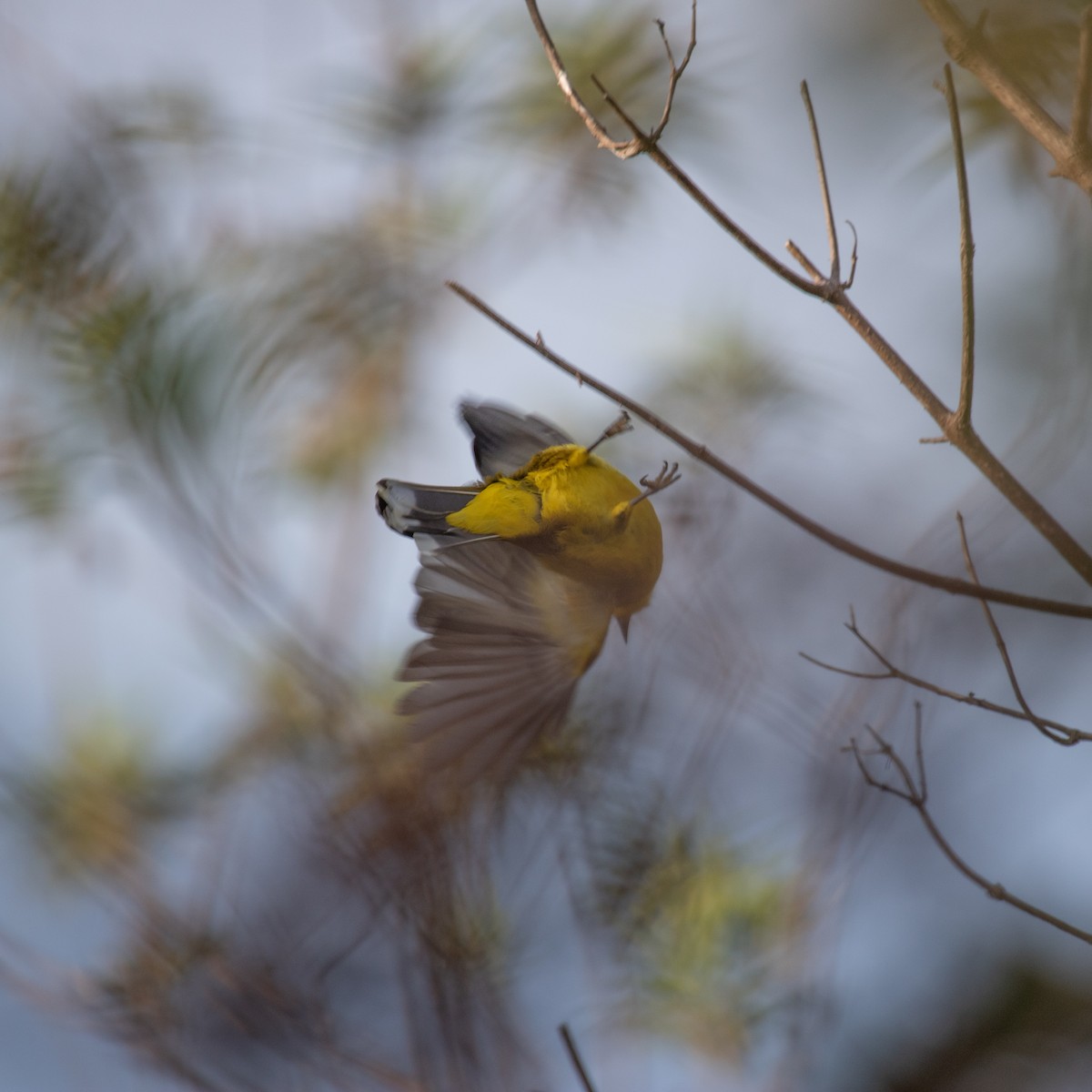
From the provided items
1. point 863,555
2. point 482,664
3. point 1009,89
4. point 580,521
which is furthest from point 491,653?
point 1009,89

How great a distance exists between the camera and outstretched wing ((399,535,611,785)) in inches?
36.0

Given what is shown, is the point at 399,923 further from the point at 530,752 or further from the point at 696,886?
the point at 696,886

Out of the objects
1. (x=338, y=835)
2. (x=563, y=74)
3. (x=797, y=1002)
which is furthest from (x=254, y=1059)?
(x=563, y=74)

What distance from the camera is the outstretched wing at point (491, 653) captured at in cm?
92

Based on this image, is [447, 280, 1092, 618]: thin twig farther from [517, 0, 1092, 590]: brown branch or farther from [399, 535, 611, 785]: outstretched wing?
[399, 535, 611, 785]: outstretched wing

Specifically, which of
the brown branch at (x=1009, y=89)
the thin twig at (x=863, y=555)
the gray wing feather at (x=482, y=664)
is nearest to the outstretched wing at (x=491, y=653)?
the gray wing feather at (x=482, y=664)

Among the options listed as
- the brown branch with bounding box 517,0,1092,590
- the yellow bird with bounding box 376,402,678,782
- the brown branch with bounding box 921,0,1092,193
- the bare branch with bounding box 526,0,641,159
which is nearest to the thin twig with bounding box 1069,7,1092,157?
the brown branch with bounding box 921,0,1092,193

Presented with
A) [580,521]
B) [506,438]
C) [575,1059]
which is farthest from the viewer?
[506,438]

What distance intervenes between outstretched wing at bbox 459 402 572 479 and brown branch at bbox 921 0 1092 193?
486 millimetres

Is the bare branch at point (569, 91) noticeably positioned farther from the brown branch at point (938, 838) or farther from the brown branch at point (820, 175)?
the brown branch at point (938, 838)

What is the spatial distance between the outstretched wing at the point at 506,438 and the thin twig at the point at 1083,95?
504 mm

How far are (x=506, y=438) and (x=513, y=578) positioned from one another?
132 millimetres

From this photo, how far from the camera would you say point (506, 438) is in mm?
1003

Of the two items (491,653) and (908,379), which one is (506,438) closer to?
(491,653)
